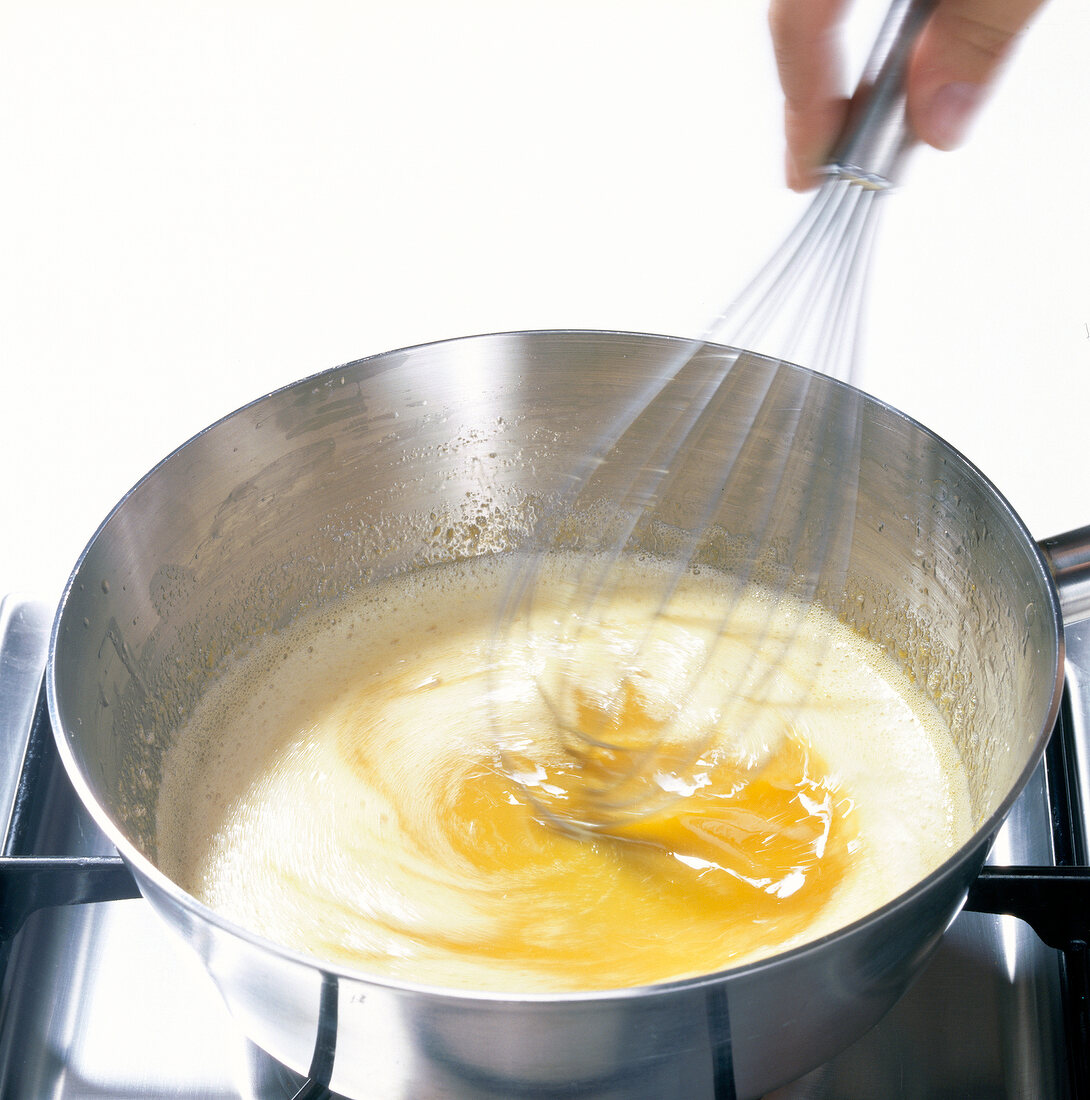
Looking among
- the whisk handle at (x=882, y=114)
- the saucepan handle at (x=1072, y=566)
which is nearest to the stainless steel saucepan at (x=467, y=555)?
the saucepan handle at (x=1072, y=566)

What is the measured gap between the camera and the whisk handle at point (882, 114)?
0.66 meters

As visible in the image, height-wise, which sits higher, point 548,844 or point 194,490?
point 194,490

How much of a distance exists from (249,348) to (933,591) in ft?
2.73

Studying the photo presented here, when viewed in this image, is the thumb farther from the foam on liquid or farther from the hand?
the foam on liquid

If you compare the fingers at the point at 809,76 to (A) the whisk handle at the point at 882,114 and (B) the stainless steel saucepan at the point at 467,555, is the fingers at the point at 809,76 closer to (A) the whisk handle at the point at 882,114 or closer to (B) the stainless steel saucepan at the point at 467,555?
(A) the whisk handle at the point at 882,114

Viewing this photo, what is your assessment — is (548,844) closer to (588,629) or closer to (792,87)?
(588,629)

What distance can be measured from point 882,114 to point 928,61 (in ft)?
0.21

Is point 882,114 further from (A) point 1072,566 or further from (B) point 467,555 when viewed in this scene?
(B) point 467,555

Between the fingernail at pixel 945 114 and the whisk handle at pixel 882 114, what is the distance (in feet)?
0.04

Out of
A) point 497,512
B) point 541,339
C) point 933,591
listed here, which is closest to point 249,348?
point 497,512

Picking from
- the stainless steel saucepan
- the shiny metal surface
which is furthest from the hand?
the shiny metal surface

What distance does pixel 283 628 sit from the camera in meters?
0.96

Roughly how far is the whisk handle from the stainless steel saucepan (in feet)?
0.48

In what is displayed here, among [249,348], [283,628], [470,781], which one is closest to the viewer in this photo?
[470,781]
